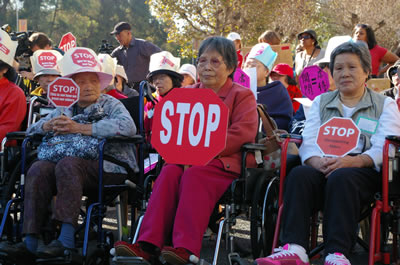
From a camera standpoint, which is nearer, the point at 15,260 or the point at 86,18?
the point at 15,260

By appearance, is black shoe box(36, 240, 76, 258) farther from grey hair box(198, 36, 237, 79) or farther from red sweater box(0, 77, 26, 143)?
grey hair box(198, 36, 237, 79)

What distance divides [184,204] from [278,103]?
2248 mm

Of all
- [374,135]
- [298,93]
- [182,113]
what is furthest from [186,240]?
[298,93]

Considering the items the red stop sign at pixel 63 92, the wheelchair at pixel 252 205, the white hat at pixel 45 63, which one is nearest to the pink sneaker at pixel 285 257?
the wheelchair at pixel 252 205

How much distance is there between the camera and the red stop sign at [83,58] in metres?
4.83

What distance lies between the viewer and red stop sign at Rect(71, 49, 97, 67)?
190 inches

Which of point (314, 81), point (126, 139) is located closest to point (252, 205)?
point (126, 139)

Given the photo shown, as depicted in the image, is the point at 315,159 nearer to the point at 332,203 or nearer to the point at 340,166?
the point at 340,166

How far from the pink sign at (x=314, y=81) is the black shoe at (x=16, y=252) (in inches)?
104

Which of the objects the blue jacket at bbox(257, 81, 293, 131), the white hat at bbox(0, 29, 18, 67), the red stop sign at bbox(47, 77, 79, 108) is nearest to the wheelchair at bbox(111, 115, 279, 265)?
the red stop sign at bbox(47, 77, 79, 108)

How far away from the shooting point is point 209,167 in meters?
3.94

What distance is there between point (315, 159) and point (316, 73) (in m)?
1.39

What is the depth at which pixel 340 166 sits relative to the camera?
380cm

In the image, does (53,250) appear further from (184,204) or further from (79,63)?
(79,63)
